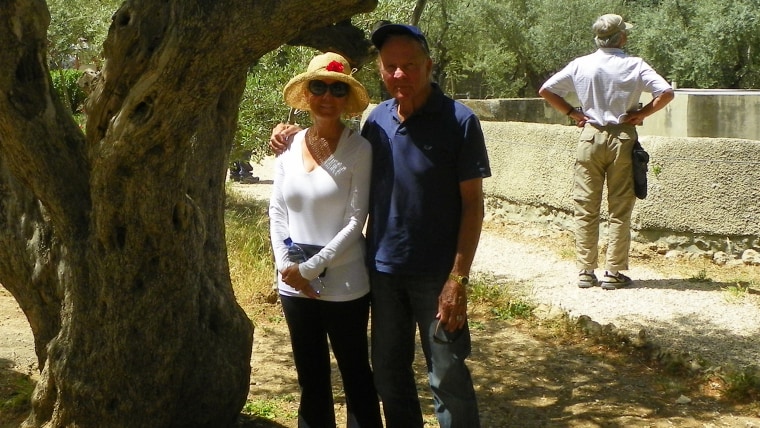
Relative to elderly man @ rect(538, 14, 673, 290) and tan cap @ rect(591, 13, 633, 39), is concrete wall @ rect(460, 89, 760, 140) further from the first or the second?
tan cap @ rect(591, 13, 633, 39)

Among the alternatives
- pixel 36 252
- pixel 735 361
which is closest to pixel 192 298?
pixel 36 252

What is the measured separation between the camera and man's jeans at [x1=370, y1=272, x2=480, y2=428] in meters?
3.64

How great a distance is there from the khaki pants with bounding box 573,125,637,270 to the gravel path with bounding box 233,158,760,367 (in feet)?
1.01

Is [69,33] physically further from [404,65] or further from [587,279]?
[404,65]

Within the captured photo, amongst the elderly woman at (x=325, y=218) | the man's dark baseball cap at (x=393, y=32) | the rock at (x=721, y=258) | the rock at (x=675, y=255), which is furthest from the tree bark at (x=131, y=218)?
the rock at (x=721, y=258)

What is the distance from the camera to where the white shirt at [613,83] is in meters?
7.19

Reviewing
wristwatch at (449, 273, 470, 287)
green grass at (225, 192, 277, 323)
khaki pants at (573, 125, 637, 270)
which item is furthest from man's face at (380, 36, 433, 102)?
khaki pants at (573, 125, 637, 270)

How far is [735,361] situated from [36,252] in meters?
4.07

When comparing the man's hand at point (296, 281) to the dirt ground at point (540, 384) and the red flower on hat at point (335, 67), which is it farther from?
the dirt ground at point (540, 384)

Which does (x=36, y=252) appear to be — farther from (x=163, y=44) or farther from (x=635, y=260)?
(x=635, y=260)

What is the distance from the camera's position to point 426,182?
3.59 m

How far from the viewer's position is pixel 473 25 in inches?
960

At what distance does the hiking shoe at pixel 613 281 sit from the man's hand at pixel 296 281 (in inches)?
170

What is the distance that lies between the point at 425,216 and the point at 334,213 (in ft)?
1.20
